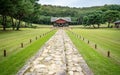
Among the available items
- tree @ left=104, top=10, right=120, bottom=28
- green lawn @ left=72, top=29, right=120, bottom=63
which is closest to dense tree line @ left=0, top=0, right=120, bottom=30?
tree @ left=104, top=10, right=120, bottom=28

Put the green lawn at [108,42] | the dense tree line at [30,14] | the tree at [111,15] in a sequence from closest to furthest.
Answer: the green lawn at [108,42]
the dense tree line at [30,14]
the tree at [111,15]

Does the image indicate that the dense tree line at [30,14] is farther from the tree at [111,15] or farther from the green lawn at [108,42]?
the green lawn at [108,42]

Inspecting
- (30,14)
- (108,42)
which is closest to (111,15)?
(30,14)

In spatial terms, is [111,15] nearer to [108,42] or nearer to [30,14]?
[30,14]

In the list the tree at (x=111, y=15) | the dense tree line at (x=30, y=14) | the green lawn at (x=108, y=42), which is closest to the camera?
the green lawn at (x=108, y=42)

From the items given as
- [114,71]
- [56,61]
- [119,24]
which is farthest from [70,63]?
[119,24]

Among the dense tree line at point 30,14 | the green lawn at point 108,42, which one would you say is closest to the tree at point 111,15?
the dense tree line at point 30,14

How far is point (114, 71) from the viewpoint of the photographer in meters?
11.1

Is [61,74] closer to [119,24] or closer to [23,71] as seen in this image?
[23,71]

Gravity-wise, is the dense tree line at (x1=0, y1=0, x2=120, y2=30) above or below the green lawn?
above

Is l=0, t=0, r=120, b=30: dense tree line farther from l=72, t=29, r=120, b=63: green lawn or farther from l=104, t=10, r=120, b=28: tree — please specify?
l=72, t=29, r=120, b=63: green lawn

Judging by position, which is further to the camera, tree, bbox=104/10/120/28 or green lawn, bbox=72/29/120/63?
tree, bbox=104/10/120/28

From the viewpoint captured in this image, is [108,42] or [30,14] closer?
[108,42]

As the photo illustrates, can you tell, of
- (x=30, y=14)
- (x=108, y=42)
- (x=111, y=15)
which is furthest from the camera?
(x=111, y=15)
